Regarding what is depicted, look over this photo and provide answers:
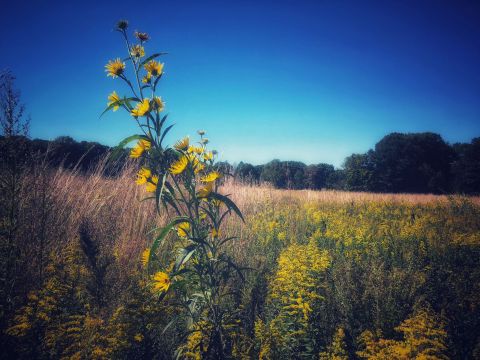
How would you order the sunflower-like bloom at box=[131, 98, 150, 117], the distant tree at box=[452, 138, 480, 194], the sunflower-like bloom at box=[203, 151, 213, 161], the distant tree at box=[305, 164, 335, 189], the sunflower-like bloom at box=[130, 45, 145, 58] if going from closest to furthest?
the sunflower-like bloom at box=[131, 98, 150, 117] → the sunflower-like bloom at box=[130, 45, 145, 58] → the sunflower-like bloom at box=[203, 151, 213, 161] → the distant tree at box=[452, 138, 480, 194] → the distant tree at box=[305, 164, 335, 189]

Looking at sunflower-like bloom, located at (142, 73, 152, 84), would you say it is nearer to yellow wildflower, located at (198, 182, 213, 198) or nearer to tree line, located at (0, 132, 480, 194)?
yellow wildflower, located at (198, 182, 213, 198)

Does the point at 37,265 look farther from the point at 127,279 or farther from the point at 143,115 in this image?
the point at 143,115

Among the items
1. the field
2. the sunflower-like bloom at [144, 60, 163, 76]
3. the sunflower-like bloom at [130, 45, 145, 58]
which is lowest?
the field

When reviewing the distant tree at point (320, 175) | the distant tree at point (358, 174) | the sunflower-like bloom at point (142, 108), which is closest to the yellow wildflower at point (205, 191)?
the sunflower-like bloom at point (142, 108)

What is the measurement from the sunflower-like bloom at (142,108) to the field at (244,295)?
4.21 feet

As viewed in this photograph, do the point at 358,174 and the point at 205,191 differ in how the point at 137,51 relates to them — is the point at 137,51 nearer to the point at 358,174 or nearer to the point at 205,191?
the point at 205,191

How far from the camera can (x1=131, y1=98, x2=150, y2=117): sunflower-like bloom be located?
142 cm

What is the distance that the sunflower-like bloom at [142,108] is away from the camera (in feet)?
4.64

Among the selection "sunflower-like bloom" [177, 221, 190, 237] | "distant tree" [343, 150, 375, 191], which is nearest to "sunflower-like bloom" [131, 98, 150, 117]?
"sunflower-like bloom" [177, 221, 190, 237]

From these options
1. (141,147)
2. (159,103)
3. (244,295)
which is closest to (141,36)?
(159,103)

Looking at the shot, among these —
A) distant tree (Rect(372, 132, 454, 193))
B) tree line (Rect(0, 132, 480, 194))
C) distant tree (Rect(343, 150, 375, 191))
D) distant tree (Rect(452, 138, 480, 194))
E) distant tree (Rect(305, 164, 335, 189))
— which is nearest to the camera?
distant tree (Rect(452, 138, 480, 194))

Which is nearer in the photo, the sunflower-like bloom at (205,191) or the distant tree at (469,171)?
the sunflower-like bloom at (205,191)

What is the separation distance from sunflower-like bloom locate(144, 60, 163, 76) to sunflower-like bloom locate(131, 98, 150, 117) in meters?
0.30

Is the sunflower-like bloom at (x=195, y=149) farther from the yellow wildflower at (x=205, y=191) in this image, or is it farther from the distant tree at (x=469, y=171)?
the distant tree at (x=469, y=171)
